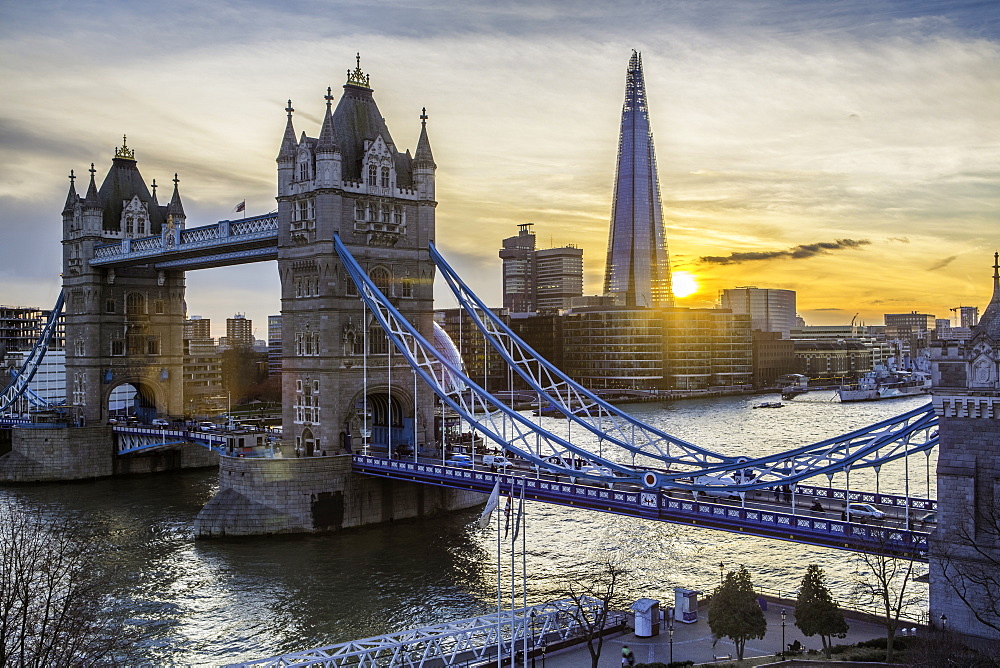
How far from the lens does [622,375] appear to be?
7515 inches

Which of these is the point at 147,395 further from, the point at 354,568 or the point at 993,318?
the point at 993,318

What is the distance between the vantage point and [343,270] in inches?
2361

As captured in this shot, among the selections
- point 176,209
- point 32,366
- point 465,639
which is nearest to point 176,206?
point 176,209

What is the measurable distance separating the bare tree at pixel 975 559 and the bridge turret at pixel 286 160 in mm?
43194

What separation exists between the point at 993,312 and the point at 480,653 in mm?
20694

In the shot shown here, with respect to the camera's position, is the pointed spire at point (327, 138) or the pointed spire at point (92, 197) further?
the pointed spire at point (92, 197)

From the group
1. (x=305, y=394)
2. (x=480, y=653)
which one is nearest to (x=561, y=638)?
(x=480, y=653)

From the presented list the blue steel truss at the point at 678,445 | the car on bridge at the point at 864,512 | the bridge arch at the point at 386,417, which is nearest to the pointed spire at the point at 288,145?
the blue steel truss at the point at 678,445

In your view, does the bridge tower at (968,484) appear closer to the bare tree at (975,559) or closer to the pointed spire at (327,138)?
the bare tree at (975,559)

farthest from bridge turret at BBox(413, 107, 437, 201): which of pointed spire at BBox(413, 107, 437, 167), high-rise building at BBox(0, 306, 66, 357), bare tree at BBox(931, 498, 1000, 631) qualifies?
high-rise building at BBox(0, 306, 66, 357)

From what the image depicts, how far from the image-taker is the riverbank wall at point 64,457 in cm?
7862

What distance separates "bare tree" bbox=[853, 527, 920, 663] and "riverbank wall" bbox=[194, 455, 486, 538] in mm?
27518

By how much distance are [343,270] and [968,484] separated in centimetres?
3802

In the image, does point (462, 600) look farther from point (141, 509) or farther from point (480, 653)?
point (141, 509)
